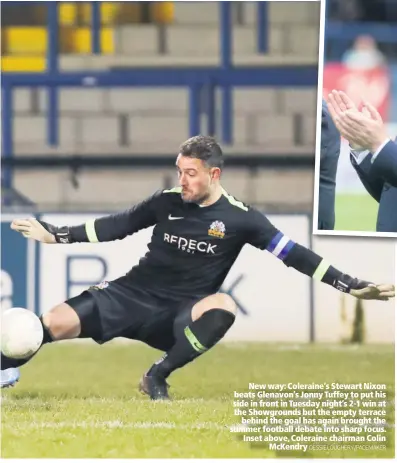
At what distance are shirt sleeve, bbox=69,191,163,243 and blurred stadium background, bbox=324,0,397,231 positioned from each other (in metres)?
0.91

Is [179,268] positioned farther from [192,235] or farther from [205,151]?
[205,151]

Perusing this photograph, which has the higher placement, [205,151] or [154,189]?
[205,151]

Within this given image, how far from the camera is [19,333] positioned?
5.71m

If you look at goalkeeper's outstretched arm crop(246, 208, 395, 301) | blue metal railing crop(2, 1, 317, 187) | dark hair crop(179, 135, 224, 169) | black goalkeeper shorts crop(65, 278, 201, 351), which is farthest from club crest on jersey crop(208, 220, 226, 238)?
blue metal railing crop(2, 1, 317, 187)

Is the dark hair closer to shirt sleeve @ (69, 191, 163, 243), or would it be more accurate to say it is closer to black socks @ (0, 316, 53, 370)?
shirt sleeve @ (69, 191, 163, 243)

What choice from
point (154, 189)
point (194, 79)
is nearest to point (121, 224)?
point (154, 189)

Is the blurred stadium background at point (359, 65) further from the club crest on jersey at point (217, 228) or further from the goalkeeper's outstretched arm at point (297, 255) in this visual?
the club crest on jersey at point (217, 228)

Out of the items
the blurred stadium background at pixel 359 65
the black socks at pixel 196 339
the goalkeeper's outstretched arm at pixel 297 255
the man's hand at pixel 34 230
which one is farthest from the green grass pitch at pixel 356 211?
the man's hand at pixel 34 230

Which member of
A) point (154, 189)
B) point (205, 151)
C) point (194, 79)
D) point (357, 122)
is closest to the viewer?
point (357, 122)

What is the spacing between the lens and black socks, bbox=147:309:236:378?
5.77 m

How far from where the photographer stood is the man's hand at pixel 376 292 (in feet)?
18.0

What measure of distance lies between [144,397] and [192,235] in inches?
33.6

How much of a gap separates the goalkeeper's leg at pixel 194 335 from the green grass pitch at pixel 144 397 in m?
0.07

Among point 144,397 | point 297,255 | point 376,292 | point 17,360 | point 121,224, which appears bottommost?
point 144,397
